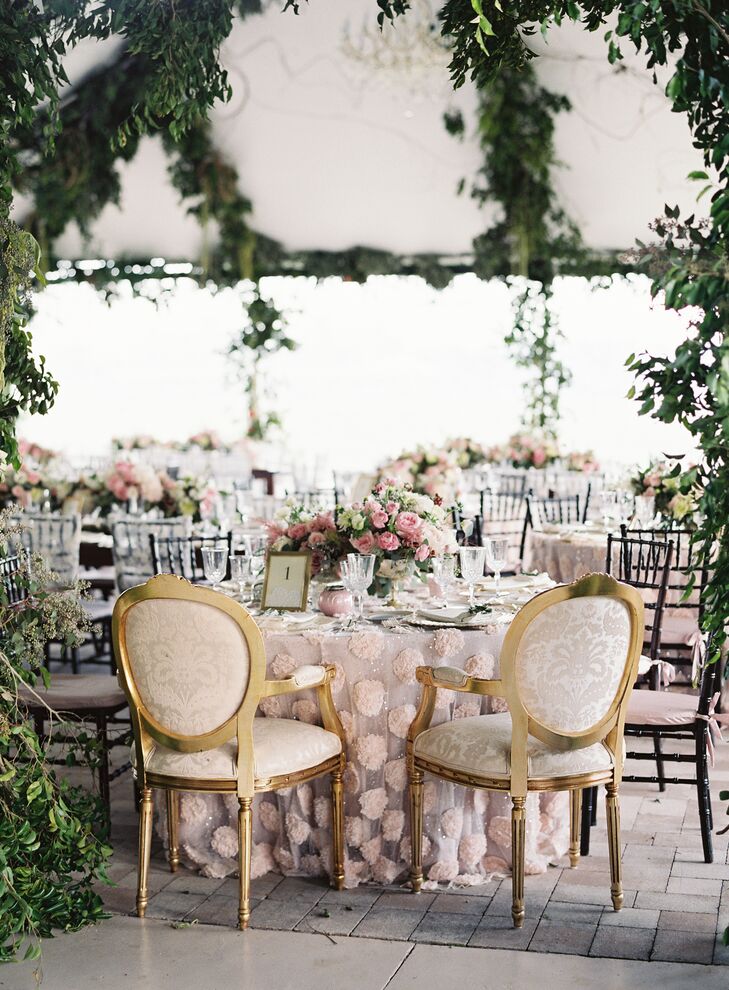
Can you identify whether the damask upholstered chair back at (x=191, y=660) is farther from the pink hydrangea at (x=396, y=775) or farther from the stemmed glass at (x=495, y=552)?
the stemmed glass at (x=495, y=552)

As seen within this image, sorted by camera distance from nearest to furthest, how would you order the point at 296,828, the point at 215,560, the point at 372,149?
the point at 296,828
the point at 215,560
the point at 372,149

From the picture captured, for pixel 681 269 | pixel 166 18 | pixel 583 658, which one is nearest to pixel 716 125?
pixel 681 269

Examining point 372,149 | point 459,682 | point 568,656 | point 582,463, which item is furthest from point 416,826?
point 372,149

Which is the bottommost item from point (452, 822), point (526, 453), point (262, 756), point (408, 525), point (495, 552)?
point (452, 822)

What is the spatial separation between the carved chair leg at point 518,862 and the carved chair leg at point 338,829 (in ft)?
2.01

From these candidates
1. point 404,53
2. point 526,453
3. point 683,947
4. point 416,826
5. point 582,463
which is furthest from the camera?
point 404,53

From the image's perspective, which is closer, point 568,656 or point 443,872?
point 568,656

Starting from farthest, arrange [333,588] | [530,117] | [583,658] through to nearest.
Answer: [530,117] → [333,588] → [583,658]

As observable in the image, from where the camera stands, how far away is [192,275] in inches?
534

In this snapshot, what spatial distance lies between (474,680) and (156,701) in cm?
100

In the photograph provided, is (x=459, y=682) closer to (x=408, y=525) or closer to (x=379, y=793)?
(x=379, y=793)

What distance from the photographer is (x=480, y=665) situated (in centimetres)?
398

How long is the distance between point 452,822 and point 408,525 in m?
1.08

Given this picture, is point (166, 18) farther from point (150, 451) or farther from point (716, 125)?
point (150, 451)
